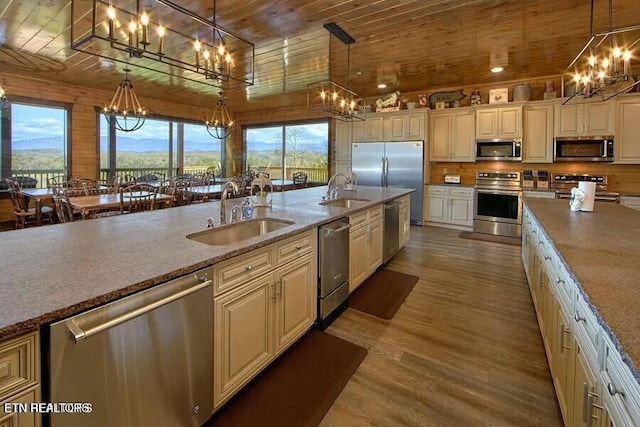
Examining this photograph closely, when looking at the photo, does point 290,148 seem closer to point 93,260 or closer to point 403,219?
point 403,219

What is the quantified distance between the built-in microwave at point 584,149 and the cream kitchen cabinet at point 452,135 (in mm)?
1310

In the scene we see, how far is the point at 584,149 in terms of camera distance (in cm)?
541

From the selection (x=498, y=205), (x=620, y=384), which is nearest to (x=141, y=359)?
(x=620, y=384)

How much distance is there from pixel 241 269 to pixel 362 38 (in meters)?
3.58

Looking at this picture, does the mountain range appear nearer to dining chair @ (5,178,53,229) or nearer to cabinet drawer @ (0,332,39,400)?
dining chair @ (5,178,53,229)

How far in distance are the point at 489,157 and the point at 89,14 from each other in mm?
6141

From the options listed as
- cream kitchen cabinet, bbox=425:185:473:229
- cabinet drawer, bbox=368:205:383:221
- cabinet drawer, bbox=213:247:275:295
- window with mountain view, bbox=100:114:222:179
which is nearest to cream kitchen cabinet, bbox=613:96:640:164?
cream kitchen cabinet, bbox=425:185:473:229

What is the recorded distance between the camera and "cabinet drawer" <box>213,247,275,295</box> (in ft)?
5.29

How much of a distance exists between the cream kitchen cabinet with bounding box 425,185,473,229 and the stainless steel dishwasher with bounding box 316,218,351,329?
13.8 feet

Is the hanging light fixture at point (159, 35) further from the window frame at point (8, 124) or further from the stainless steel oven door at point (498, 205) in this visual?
the stainless steel oven door at point (498, 205)

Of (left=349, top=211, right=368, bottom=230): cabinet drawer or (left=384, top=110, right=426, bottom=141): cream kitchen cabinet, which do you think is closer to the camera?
(left=349, top=211, right=368, bottom=230): cabinet drawer

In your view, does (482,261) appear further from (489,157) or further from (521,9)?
(521,9)

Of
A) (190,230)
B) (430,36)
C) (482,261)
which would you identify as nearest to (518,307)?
(482,261)

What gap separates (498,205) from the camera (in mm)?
5910
